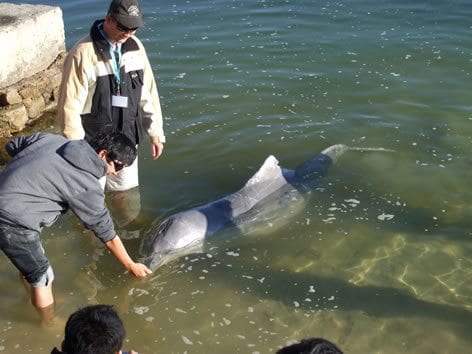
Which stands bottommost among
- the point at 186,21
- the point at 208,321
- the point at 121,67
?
the point at 208,321

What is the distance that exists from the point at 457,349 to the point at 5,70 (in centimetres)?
675

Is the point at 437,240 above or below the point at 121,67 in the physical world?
below

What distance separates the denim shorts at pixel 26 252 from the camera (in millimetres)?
5113

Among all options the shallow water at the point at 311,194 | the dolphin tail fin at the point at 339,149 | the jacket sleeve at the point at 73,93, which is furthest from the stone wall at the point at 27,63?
the dolphin tail fin at the point at 339,149

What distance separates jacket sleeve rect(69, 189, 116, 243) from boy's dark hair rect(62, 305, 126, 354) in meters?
1.51

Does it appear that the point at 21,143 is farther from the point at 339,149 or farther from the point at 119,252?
the point at 339,149

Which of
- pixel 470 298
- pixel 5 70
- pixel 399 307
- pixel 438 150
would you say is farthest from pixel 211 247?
pixel 5 70

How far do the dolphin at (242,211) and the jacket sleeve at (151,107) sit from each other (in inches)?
36.4

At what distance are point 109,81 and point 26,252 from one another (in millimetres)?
1878

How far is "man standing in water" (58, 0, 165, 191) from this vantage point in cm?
593

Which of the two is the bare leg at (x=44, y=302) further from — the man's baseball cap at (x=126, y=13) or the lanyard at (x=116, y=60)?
the man's baseball cap at (x=126, y=13)

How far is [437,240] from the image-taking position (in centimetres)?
711

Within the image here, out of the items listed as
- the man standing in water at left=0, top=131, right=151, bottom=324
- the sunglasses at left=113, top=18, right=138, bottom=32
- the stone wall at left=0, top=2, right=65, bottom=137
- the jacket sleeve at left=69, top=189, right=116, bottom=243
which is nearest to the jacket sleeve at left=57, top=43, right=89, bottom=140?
the sunglasses at left=113, top=18, right=138, bottom=32

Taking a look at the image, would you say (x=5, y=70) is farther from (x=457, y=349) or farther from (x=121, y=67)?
(x=457, y=349)
